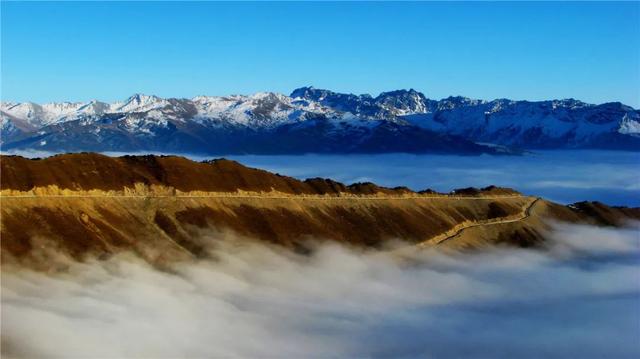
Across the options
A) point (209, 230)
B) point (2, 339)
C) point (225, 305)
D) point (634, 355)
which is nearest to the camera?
point (2, 339)

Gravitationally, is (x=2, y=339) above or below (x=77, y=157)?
below

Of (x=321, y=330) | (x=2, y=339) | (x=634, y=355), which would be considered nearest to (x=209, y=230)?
(x=321, y=330)

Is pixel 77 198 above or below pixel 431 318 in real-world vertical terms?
above

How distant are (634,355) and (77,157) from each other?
135m

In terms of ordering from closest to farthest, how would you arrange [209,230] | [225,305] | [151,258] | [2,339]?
1. [2,339]
2. [225,305]
3. [151,258]
4. [209,230]

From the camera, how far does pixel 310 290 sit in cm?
17238

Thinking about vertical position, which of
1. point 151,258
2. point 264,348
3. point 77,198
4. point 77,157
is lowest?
point 264,348

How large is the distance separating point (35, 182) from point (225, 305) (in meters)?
56.4

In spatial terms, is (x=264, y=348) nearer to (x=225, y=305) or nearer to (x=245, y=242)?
(x=225, y=305)

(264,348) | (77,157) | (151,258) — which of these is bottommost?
(264,348)

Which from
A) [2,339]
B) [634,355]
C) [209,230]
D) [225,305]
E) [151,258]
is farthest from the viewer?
[209,230]

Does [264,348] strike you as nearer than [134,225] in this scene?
Yes

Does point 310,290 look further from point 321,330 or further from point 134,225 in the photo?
point 134,225

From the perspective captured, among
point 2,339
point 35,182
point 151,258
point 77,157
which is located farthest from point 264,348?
point 77,157
